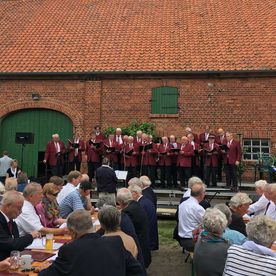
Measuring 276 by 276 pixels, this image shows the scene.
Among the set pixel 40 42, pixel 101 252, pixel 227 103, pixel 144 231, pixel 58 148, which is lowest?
pixel 144 231

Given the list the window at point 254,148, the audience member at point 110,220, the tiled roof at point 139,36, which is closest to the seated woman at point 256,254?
the audience member at point 110,220

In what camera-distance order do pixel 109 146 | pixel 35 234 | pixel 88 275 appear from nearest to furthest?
pixel 88 275
pixel 35 234
pixel 109 146

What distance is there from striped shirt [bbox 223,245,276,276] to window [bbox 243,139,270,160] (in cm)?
1229

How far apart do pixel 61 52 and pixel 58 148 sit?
6.05 m

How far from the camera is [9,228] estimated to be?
4.34 metres

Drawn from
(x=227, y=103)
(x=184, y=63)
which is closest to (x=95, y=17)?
(x=184, y=63)

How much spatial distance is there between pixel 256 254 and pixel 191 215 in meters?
2.73

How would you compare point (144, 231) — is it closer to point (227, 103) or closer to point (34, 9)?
point (227, 103)

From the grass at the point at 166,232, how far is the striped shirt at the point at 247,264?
5365mm

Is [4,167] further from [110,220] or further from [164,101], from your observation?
[110,220]

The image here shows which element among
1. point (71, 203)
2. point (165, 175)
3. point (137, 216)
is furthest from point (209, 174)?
point (137, 216)

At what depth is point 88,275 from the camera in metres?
2.90

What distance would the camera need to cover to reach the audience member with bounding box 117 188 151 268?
5.17 metres

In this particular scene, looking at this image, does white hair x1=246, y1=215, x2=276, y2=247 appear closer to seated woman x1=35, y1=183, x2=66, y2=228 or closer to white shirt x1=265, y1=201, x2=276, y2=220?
white shirt x1=265, y1=201, x2=276, y2=220
